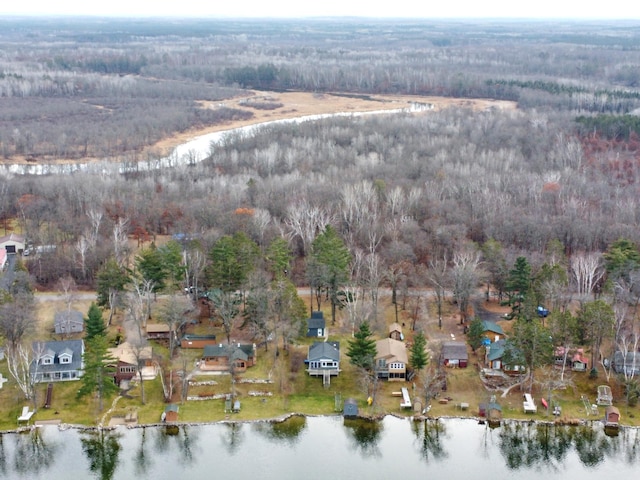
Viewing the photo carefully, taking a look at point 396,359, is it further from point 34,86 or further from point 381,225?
point 34,86

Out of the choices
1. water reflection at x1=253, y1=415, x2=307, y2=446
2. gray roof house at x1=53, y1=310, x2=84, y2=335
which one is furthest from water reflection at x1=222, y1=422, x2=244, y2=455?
gray roof house at x1=53, y1=310, x2=84, y2=335

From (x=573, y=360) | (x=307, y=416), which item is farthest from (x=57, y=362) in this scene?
(x=573, y=360)

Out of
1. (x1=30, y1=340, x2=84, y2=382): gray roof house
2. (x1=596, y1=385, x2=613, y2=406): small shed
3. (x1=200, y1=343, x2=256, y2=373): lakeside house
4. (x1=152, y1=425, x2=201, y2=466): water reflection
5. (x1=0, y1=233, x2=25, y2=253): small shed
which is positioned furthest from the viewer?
(x1=0, y1=233, x2=25, y2=253): small shed

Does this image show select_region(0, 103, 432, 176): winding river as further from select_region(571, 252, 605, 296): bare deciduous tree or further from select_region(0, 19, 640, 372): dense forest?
select_region(571, 252, 605, 296): bare deciduous tree

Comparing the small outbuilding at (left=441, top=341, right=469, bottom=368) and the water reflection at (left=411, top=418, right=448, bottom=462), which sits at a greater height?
the small outbuilding at (left=441, top=341, right=469, bottom=368)

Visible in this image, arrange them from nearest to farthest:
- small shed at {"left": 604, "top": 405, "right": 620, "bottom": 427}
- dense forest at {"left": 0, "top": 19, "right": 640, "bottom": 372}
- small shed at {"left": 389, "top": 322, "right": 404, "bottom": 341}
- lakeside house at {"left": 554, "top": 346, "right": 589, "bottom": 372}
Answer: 1. small shed at {"left": 604, "top": 405, "right": 620, "bottom": 427}
2. lakeside house at {"left": 554, "top": 346, "right": 589, "bottom": 372}
3. small shed at {"left": 389, "top": 322, "right": 404, "bottom": 341}
4. dense forest at {"left": 0, "top": 19, "right": 640, "bottom": 372}

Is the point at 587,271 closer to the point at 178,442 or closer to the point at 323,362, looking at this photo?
the point at 323,362
